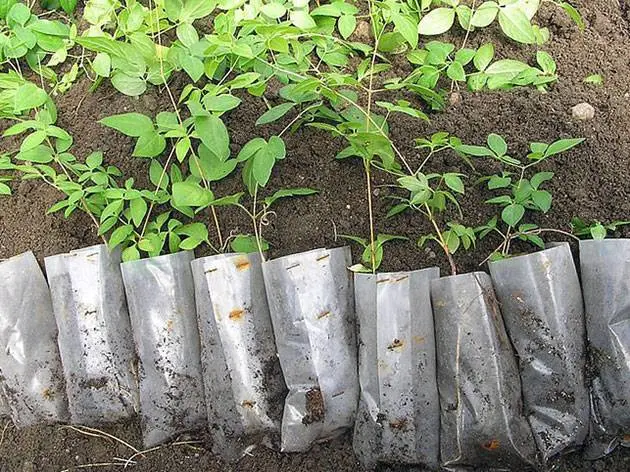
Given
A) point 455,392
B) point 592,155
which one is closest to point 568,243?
point 592,155

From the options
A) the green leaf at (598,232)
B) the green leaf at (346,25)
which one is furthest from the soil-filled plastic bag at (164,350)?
the green leaf at (598,232)

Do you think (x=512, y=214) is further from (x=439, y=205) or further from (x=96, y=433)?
(x=96, y=433)

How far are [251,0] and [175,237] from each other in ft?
2.22

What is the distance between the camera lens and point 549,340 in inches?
67.2

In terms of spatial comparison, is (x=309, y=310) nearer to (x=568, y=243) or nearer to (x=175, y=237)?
(x=175, y=237)

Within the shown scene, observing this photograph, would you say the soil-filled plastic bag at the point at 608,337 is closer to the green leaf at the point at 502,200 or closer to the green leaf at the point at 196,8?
the green leaf at the point at 502,200

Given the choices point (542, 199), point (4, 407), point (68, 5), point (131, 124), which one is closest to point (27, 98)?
point (131, 124)

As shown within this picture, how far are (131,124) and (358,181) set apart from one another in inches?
22.9

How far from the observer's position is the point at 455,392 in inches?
68.4

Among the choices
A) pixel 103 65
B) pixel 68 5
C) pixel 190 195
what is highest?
pixel 68 5

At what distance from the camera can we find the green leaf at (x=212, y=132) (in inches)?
69.9

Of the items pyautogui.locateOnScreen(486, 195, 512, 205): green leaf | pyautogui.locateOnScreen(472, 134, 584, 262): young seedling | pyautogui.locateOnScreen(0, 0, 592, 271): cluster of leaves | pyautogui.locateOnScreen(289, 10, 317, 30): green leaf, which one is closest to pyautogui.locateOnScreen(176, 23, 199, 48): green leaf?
pyautogui.locateOnScreen(0, 0, 592, 271): cluster of leaves

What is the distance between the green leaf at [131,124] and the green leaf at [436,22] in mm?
764

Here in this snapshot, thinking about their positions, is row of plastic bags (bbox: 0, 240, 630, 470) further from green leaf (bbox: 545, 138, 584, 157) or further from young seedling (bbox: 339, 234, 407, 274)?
green leaf (bbox: 545, 138, 584, 157)
